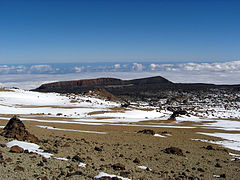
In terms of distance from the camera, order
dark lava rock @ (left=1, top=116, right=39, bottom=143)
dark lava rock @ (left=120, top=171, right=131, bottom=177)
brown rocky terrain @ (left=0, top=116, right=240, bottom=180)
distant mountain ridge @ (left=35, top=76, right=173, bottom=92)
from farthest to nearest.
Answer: distant mountain ridge @ (left=35, top=76, right=173, bottom=92) → dark lava rock @ (left=1, top=116, right=39, bottom=143) → dark lava rock @ (left=120, top=171, right=131, bottom=177) → brown rocky terrain @ (left=0, top=116, right=240, bottom=180)

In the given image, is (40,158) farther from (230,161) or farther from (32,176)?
(230,161)

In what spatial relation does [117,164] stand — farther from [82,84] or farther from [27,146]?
[82,84]

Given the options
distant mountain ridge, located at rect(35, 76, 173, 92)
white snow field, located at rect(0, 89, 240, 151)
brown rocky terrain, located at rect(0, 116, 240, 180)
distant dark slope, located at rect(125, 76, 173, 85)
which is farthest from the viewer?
distant dark slope, located at rect(125, 76, 173, 85)

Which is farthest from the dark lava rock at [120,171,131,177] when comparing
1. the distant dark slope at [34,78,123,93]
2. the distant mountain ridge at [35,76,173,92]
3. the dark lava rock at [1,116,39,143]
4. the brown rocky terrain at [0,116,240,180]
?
the distant mountain ridge at [35,76,173,92]

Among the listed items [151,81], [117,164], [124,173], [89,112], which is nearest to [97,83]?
[151,81]

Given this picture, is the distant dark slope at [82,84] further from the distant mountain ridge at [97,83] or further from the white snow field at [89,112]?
the white snow field at [89,112]

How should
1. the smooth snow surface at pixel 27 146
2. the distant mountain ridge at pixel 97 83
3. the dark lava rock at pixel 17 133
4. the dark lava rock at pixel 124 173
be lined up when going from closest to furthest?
the dark lava rock at pixel 124 173 < the smooth snow surface at pixel 27 146 < the dark lava rock at pixel 17 133 < the distant mountain ridge at pixel 97 83

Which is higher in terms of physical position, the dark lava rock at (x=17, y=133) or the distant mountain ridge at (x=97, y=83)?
the dark lava rock at (x=17, y=133)

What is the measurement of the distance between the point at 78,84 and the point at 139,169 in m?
162

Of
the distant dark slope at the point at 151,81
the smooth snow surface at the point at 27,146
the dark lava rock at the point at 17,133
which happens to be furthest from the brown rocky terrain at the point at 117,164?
the distant dark slope at the point at 151,81

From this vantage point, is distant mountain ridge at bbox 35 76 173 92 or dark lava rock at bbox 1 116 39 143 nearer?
dark lava rock at bbox 1 116 39 143

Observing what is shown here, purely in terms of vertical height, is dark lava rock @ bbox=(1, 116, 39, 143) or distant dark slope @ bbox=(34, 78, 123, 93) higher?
dark lava rock @ bbox=(1, 116, 39, 143)

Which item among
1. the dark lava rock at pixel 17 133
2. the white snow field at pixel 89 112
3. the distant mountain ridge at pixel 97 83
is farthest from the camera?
the distant mountain ridge at pixel 97 83

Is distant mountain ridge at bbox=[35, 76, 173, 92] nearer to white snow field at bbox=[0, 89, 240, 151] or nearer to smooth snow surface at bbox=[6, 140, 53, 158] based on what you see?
white snow field at bbox=[0, 89, 240, 151]
